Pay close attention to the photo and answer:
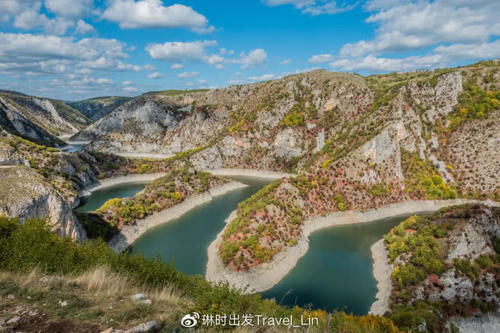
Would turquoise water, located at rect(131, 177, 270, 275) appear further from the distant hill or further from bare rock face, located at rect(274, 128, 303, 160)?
the distant hill

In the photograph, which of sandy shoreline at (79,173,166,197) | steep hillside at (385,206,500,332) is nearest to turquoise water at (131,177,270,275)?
steep hillside at (385,206,500,332)

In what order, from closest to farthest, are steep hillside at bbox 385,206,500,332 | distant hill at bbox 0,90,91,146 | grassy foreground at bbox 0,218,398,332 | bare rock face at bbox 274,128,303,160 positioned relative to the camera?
1. grassy foreground at bbox 0,218,398,332
2. steep hillside at bbox 385,206,500,332
3. bare rock face at bbox 274,128,303,160
4. distant hill at bbox 0,90,91,146

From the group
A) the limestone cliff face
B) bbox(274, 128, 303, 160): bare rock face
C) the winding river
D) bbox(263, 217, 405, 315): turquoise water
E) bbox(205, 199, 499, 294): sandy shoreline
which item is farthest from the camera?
the limestone cliff face

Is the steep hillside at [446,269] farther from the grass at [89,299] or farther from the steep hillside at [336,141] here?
the grass at [89,299]

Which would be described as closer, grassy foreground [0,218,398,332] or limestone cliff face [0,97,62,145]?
grassy foreground [0,218,398,332]

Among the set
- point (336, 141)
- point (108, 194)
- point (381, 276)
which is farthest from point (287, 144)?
point (381, 276)

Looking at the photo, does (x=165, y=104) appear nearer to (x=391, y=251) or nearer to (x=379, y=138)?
(x=379, y=138)

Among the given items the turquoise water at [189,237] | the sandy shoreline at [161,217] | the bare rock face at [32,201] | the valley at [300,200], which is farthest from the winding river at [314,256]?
the bare rock face at [32,201]
